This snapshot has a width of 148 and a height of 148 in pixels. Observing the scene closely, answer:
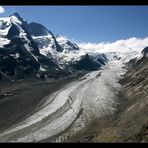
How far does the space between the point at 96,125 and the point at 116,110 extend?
19.6m

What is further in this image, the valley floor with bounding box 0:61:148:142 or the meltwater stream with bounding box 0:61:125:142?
the meltwater stream with bounding box 0:61:125:142

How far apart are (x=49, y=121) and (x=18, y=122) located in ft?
27.2

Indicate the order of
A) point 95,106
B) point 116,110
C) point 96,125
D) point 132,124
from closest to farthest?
point 132,124 → point 96,125 → point 116,110 → point 95,106

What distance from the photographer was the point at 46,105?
125 meters

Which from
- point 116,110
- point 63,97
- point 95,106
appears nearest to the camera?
point 116,110

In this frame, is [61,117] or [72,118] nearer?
[72,118]

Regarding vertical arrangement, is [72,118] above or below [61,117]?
above

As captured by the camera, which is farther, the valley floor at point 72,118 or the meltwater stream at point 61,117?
the meltwater stream at point 61,117

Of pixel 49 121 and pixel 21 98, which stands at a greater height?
pixel 49 121
